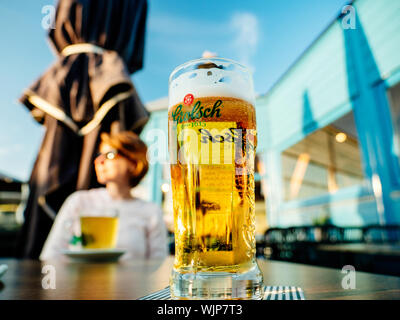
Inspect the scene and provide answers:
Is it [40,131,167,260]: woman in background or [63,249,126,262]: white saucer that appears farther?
[40,131,167,260]: woman in background

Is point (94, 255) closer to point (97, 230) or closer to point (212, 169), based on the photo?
point (97, 230)

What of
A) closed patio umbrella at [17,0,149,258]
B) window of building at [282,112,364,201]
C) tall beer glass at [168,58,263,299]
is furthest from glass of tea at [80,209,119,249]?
window of building at [282,112,364,201]

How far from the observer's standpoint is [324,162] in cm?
541

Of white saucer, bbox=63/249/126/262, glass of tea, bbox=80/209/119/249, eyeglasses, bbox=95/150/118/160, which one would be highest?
eyeglasses, bbox=95/150/118/160

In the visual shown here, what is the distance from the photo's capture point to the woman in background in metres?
1.47

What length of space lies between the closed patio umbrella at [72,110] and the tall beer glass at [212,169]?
40.1 inches

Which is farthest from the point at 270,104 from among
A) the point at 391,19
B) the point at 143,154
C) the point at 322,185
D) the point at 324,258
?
the point at 143,154

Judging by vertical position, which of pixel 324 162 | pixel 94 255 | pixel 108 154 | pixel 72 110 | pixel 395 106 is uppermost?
pixel 395 106

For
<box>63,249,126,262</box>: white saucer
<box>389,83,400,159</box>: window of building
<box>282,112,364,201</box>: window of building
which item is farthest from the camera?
<box>282,112,364,201</box>: window of building

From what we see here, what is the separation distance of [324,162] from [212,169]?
5566 mm
